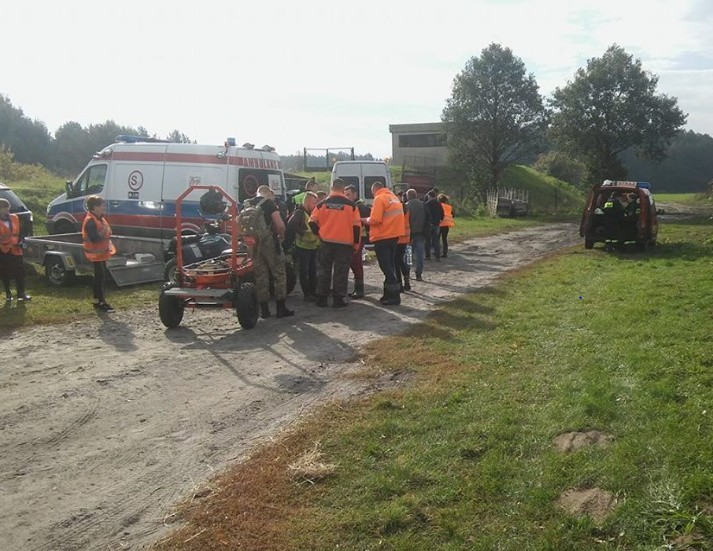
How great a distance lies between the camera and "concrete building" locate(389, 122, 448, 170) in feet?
169

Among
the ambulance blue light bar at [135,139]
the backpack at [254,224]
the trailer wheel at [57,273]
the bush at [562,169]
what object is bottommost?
the trailer wheel at [57,273]

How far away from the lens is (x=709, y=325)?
271 inches

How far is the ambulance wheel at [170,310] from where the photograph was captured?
889cm

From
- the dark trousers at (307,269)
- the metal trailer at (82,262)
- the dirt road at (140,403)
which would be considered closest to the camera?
the dirt road at (140,403)

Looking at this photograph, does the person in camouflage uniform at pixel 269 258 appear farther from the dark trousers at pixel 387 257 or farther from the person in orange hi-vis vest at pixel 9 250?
the person in orange hi-vis vest at pixel 9 250

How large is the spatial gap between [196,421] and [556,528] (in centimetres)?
312

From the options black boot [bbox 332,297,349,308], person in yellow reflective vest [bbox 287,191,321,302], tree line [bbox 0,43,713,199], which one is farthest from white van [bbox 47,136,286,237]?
tree line [bbox 0,43,713,199]

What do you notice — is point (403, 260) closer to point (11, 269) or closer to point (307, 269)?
point (307, 269)

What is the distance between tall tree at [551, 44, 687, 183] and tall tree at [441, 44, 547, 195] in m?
2.92

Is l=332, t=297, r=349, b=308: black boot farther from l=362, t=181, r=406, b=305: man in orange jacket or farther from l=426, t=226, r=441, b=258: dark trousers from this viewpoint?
l=426, t=226, r=441, b=258: dark trousers

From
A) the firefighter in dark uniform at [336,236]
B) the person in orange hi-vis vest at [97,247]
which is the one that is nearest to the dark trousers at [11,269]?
the person in orange hi-vis vest at [97,247]

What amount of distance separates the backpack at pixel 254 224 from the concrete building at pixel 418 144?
42405 mm

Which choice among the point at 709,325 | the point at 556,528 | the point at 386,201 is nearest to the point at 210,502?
the point at 556,528

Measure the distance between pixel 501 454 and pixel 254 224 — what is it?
5794mm
